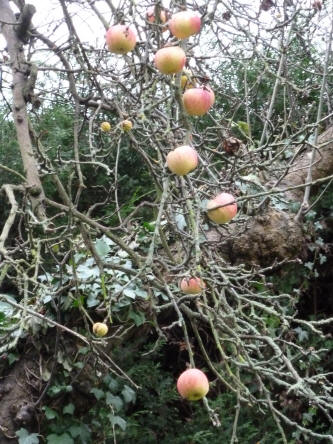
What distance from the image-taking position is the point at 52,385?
79.4 inches

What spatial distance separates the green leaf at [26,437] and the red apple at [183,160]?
116 cm

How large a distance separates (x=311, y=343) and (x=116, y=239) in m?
1.88

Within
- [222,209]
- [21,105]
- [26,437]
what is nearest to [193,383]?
[222,209]

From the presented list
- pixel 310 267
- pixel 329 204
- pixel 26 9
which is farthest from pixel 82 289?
pixel 329 204

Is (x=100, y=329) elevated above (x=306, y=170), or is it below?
below

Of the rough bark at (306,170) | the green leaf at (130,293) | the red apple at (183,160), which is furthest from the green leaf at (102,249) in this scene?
the red apple at (183,160)

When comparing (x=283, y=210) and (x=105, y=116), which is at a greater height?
(x=105, y=116)

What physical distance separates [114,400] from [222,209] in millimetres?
1178

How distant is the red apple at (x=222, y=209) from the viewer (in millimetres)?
1404

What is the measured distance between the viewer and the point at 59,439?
205 cm

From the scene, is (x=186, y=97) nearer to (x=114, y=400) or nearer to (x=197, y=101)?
(x=197, y=101)

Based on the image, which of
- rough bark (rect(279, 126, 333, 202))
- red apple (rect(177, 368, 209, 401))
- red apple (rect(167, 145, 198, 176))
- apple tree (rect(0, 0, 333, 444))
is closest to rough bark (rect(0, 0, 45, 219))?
apple tree (rect(0, 0, 333, 444))

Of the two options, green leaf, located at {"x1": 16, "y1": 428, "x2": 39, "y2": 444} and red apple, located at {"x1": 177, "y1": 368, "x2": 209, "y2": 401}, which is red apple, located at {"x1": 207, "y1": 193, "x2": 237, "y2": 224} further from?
green leaf, located at {"x1": 16, "y1": 428, "x2": 39, "y2": 444}

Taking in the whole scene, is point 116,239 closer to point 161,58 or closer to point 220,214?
point 220,214
